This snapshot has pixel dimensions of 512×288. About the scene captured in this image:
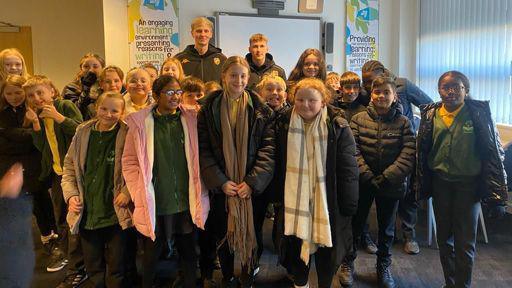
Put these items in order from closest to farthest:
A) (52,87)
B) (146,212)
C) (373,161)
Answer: (146,212) < (373,161) < (52,87)

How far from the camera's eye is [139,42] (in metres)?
4.42

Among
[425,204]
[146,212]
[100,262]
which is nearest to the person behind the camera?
[146,212]

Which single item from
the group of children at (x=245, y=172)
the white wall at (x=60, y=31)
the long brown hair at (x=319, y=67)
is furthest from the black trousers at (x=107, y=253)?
the white wall at (x=60, y=31)

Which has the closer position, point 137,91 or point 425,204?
point 137,91

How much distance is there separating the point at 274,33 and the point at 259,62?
2.03 metres

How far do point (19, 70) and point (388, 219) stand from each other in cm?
266

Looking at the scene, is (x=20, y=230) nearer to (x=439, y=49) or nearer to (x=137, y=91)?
(x=137, y=91)

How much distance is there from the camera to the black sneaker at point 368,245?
112 inches

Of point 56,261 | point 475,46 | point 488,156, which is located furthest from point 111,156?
point 475,46

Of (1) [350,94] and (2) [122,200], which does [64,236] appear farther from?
(1) [350,94]

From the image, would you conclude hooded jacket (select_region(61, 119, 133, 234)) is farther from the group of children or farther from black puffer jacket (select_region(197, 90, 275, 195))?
black puffer jacket (select_region(197, 90, 275, 195))

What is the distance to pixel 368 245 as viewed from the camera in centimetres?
289

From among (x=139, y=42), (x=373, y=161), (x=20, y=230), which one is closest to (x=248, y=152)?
(x=373, y=161)

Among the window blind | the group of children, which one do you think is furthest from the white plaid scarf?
the window blind
